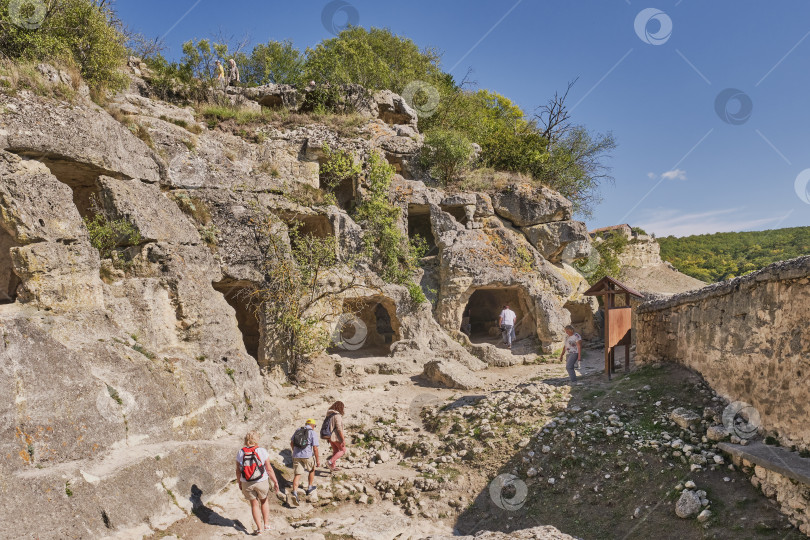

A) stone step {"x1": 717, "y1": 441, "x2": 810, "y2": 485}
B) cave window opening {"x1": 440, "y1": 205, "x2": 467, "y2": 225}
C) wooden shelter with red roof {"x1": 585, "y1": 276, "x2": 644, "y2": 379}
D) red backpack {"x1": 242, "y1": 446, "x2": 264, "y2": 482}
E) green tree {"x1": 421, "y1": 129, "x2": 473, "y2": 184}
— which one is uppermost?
green tree {"x1": 421, "y1": 129, "x2": 473, "y2": 184}

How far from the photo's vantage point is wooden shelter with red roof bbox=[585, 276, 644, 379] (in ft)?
32.9

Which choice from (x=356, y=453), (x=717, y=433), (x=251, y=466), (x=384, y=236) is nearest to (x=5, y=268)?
(x=251, y=466)

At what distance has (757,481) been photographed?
530 centimetres

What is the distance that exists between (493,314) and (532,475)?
13305 mm

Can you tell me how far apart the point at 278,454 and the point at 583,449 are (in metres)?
4.88

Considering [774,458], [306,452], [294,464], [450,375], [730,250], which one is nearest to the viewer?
[774,458]

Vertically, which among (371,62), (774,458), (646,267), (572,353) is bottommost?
(774,458)

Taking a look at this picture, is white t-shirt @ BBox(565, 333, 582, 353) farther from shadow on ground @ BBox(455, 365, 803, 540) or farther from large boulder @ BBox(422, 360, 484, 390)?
large boulder @ BBox(422, 360, 484, 390)

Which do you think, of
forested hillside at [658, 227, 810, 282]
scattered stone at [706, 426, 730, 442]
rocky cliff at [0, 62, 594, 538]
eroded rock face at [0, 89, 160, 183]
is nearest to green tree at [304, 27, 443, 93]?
rocky cliff at [0, 62, 594, 538]

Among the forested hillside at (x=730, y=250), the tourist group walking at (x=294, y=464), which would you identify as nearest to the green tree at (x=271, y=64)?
the tourist group walking at (x=294, y=464)

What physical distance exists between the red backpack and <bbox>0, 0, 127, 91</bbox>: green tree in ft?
32.1

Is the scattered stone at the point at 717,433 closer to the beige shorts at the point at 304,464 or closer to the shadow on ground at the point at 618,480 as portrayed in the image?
the shadow on ground at the point at 618,480

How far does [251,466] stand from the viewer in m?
Result: 5.95

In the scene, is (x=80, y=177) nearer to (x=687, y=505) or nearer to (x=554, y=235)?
(x=687, y=505)
